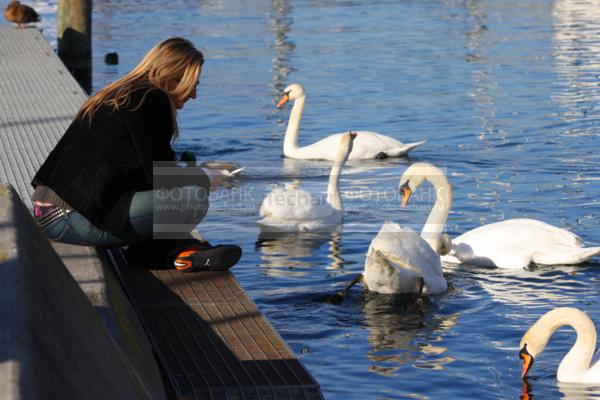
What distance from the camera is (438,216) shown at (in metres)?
8.97

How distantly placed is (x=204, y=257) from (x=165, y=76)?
3.40ft

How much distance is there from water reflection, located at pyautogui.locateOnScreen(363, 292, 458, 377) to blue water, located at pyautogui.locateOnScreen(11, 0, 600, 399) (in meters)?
0.02

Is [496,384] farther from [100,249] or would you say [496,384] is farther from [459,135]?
[459,135]

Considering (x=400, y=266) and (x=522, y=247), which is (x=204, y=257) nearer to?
(x=400, y=266)

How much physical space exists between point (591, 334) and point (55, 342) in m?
3.90

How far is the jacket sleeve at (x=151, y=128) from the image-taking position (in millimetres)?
5852

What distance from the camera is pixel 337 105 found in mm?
16812

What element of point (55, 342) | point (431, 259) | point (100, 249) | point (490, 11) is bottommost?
point (490, 11)

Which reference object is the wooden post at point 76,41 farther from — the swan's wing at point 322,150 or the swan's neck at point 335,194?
the swan's neck at point 335,194

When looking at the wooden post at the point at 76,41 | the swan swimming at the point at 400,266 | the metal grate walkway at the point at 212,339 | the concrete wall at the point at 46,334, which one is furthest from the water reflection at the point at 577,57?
the concrete wall at the point at 46,334

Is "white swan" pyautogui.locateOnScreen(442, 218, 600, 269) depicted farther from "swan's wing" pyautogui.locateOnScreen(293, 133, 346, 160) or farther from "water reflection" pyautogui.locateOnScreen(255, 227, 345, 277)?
"swan's wing" pyautogui.locateOnScreen(293, 133, 346, 160)

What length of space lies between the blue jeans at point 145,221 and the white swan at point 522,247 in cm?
300

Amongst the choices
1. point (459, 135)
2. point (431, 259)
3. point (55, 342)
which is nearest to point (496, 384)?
point (431, 259)

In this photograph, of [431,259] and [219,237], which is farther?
[219,237]
